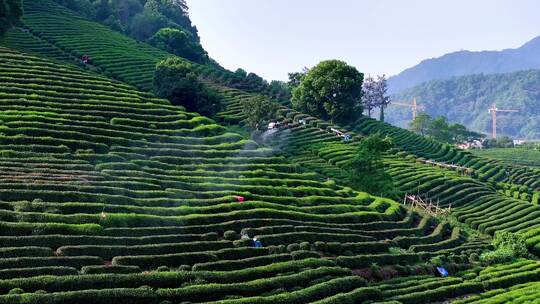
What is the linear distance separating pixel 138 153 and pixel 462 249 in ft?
74.9

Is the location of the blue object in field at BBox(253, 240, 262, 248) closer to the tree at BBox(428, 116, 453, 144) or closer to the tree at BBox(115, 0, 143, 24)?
the tree at BBox(115, 0, 143, 24)

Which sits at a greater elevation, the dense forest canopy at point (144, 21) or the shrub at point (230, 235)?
the dense forest canopy at point (144, 21)

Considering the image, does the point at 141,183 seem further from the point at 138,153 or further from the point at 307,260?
the point at 307,260

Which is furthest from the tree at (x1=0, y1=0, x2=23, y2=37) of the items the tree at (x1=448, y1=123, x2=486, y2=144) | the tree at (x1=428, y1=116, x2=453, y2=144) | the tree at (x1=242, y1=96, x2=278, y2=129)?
the tree at (x1=448, y1=123, x2=486, y2=144)

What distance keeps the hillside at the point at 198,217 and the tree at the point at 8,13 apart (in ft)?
7.01

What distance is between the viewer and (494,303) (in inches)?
1388

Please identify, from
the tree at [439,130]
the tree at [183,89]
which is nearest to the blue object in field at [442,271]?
the tree at [183,89]

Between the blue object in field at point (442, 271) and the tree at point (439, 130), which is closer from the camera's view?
the blue object in field at point (442, 271)

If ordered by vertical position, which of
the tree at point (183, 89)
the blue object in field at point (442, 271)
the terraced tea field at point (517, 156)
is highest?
the tree at point (183, 89)

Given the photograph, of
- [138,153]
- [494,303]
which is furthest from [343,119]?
[494,303]

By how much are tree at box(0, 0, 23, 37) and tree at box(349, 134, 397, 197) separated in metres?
33.2

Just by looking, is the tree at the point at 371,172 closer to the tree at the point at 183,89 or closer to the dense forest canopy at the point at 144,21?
the tree at the point at 183,89

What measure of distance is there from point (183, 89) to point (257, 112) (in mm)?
7477

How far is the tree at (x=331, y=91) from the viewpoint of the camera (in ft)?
257
